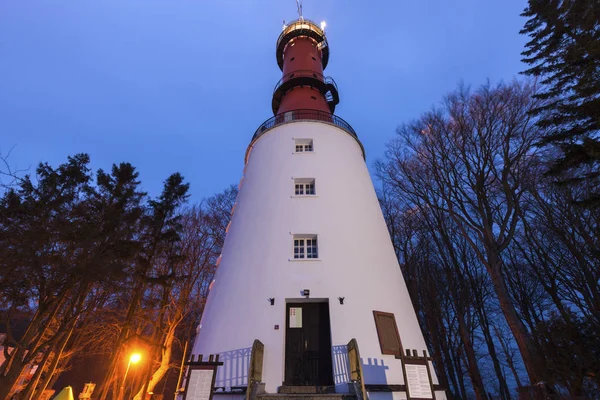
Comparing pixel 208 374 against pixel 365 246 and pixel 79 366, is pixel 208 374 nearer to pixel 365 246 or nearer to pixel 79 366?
pixel 365 246

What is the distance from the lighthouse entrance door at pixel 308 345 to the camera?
8766 millimetres

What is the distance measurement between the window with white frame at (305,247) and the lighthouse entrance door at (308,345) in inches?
69.2

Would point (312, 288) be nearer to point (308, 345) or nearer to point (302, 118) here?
point (308, 345)

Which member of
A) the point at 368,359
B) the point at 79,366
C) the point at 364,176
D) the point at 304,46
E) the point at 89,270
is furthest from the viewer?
the point at 79,366

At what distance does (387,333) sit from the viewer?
919 centimetres

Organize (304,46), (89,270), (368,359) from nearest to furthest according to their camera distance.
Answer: (368,359) → (89,270) → (304,46)

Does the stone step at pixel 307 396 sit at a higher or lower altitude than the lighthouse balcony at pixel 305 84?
lower

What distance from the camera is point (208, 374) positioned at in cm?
741

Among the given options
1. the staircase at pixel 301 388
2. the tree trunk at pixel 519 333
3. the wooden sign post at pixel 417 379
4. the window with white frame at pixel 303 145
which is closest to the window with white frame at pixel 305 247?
the staircase at pixel 301 388

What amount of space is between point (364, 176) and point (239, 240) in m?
6.97

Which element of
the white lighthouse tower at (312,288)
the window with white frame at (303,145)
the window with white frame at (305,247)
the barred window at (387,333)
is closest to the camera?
the white lighthouse tower at (312,288)

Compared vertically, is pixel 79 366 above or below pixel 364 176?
below

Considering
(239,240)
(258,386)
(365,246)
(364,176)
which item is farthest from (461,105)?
(258,386)

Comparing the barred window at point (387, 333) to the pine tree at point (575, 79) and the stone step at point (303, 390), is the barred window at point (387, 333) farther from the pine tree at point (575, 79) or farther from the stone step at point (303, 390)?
the pine tree at point (575, 79)
